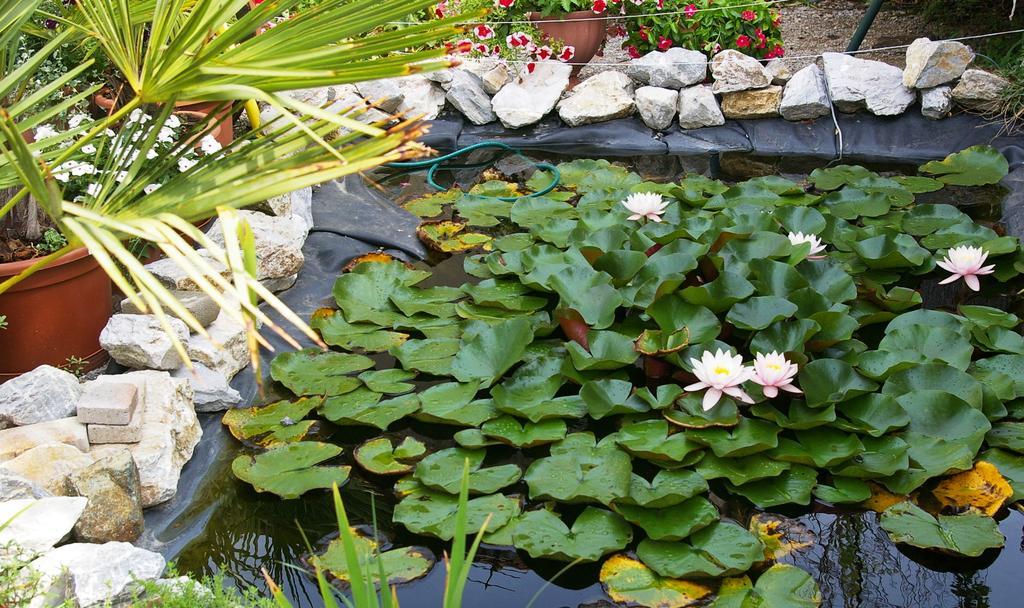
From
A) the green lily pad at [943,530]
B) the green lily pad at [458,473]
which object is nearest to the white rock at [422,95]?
the green lily pad at [458,473]

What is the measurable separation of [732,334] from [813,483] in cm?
60

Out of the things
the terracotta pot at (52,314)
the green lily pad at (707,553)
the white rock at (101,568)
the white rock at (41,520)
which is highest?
the terracotta pot at (52,314)

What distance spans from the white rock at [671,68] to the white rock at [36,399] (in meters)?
3.46

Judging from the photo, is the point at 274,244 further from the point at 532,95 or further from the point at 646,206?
the point at 532,95

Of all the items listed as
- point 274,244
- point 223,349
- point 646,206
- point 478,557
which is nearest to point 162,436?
point 223,349

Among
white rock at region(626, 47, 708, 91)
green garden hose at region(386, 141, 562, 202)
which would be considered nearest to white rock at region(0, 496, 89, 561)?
green garden hose at region(386, 141, 562, 202)

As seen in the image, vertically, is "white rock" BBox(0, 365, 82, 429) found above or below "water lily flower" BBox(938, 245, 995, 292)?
above

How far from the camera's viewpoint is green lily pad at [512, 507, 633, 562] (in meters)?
2.02

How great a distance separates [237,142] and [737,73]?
12.3ft

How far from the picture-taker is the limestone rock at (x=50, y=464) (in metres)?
2.02

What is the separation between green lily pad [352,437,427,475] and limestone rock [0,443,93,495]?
655 millimetres

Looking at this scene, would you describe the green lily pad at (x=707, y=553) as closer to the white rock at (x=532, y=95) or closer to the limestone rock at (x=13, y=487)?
the limestone rock at (x=13, y=487)

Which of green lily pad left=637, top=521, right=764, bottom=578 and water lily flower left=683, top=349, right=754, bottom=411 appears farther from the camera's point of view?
water lily flower left=683, top=349, right=754, bottom=411

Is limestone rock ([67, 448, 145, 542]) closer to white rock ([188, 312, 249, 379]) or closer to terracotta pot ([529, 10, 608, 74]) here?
white rock ([188, 312, 249, 379])
